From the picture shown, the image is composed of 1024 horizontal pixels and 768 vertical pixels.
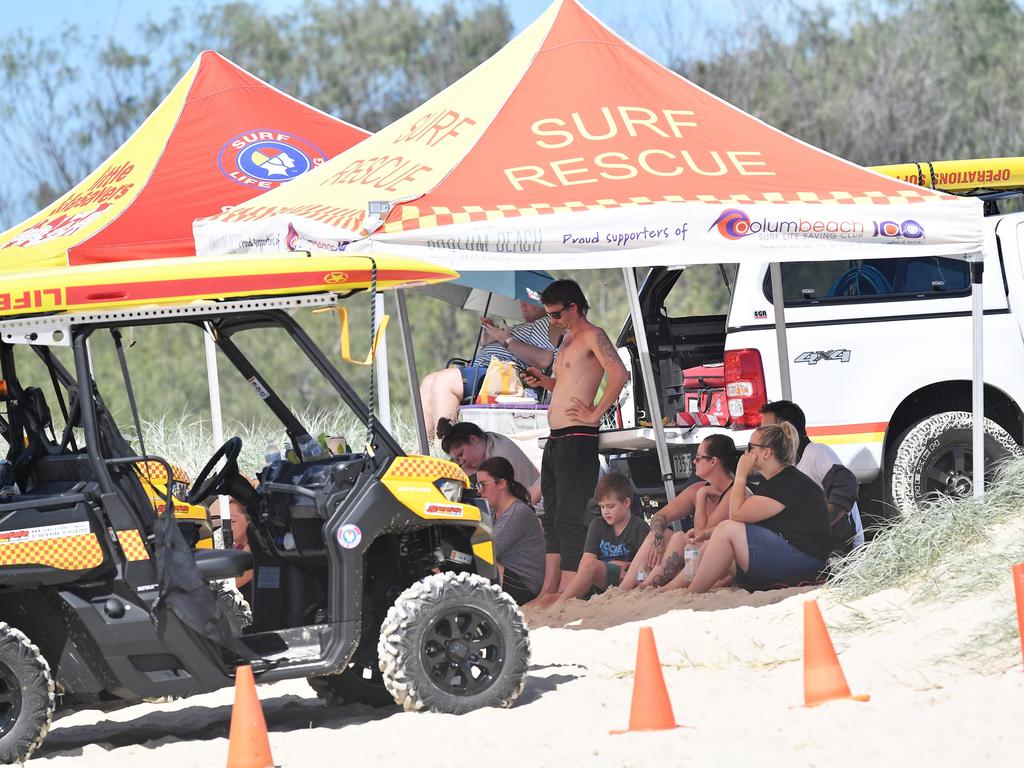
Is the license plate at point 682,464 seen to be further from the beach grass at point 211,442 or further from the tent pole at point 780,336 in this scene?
the beach grass at point 211,442

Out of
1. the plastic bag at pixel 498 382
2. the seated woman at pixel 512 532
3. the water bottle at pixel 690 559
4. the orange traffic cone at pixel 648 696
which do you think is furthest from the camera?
the plastic bag at pixel 498 382

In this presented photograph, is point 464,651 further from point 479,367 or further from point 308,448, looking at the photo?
point 479,367

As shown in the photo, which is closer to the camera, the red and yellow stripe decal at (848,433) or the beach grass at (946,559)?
the beach grass at (946,559)

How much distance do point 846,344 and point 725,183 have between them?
1999mm

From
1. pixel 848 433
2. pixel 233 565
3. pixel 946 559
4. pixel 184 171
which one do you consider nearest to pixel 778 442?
pixel 946 559

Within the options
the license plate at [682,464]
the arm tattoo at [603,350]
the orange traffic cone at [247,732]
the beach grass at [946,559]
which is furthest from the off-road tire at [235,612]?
the license plate at [682,464]

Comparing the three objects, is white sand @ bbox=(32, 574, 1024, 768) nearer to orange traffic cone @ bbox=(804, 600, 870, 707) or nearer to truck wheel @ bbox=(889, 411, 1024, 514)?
orange traffic cone @ bbox=(804, 600, 870, 707)

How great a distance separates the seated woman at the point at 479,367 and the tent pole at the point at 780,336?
6.31 feet

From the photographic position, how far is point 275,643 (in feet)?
22.2

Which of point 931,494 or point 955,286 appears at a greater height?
point 955,286

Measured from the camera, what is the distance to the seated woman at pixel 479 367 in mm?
12109

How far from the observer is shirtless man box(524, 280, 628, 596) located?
32.2ft

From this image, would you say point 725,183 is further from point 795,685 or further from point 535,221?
point 795,685

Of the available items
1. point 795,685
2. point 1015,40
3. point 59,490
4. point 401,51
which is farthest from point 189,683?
point 1015,40
